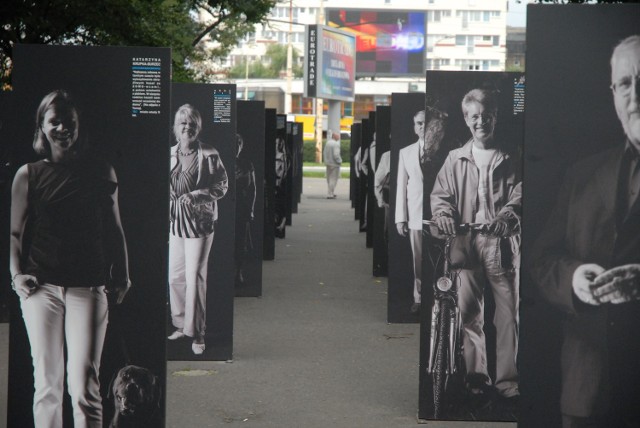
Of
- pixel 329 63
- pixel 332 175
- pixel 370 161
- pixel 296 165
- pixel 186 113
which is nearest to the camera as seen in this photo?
pixel 186 113

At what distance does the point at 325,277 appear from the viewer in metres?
14.7

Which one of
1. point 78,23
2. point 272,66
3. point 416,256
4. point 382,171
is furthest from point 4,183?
point 272,66

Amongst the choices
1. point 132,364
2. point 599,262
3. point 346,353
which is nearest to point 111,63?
point 132,364

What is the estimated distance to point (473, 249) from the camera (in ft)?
21.5

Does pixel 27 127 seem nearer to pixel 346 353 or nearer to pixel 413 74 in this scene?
pixel 346 353

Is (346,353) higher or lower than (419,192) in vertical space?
lower

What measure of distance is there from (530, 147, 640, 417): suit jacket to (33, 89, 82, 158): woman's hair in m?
1.98

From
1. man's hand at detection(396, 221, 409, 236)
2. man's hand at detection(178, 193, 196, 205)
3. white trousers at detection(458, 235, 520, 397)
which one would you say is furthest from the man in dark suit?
man's hand at detection(396, 221, 409, 236)

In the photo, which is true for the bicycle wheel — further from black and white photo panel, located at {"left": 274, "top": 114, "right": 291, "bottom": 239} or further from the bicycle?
black and white photo panel, located at {"left": 274, "top": 114, "right": 291, "bottom": 239}

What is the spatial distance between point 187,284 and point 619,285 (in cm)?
507

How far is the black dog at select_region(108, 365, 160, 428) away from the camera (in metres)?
4.71

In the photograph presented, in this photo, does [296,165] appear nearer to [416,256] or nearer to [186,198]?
[416,256]

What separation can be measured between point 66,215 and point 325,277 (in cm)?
1023

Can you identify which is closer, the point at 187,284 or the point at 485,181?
the point at 485,181
